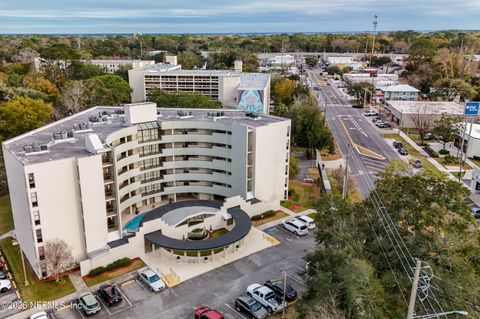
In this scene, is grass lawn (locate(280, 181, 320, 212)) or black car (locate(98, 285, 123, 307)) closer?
black car (locate(98, 285, 123, 307))

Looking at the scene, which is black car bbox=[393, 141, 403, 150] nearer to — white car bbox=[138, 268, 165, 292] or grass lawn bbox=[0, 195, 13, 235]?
white car bbox=[138, 268, 165, 292]

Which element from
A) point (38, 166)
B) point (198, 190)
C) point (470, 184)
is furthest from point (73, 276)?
point (470, 184)

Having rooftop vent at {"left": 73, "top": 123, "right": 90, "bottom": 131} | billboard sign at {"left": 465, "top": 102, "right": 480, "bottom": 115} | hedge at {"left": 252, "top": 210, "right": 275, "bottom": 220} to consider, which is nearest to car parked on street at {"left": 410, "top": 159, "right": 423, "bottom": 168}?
billboard sign at {"left": 465, "top": 102, "right": 480, "bottom": 115}

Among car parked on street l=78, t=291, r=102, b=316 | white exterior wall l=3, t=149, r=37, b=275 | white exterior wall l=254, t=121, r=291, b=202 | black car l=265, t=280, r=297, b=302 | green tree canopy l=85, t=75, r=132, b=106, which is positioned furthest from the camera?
green tree canopy l=85, t=75, r=132, b=106

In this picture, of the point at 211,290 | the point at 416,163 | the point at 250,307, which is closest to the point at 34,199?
the point at 211,290

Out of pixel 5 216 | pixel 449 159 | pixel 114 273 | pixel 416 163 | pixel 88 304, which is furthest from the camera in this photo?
pixel 449 159

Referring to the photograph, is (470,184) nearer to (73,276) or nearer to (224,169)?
(224,169)

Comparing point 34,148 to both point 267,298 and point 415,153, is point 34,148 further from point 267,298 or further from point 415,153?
point 415,153
